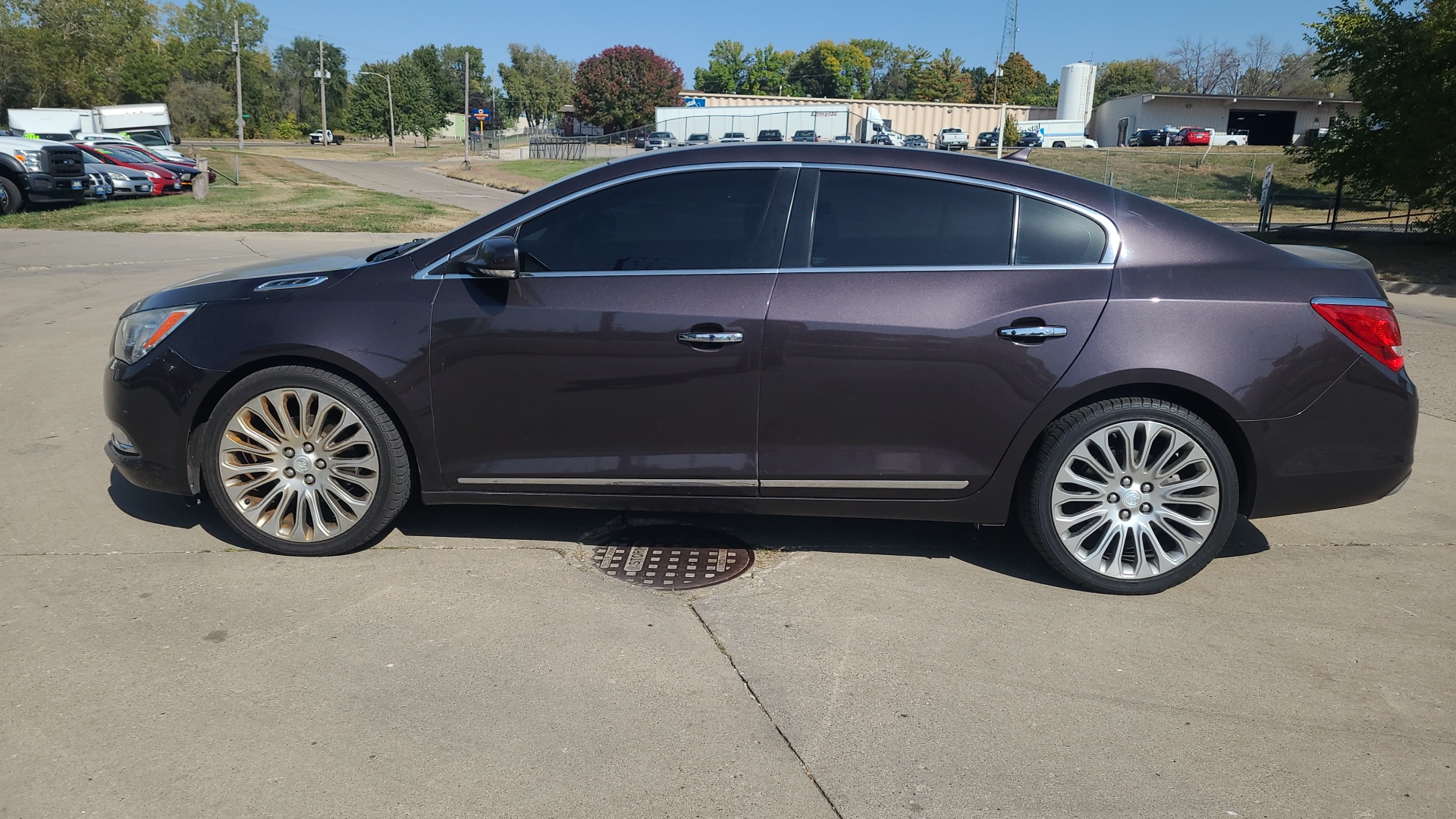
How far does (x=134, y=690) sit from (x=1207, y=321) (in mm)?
3872

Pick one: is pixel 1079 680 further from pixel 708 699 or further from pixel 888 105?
pixel 888 105

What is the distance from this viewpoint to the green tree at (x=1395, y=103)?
1455 centimetres

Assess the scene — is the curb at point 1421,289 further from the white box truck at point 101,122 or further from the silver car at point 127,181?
the white box truck at point 101,122

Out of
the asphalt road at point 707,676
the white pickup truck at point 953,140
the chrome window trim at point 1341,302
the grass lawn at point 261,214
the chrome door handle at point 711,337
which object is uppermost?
the white pickup truck at point 953,140

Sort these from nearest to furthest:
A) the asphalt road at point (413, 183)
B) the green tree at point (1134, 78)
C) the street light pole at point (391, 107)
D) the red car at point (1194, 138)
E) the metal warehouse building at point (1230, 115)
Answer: the asphalt road at point (413, 183) → the red car at point (1194, 138) → the street light pole at point (391, 107) → the metal warehouse building at point (1230, 115) → the green tree at point (1134, 78)

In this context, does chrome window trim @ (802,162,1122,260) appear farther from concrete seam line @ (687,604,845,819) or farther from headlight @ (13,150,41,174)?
headlight @ (13,150,41,174)

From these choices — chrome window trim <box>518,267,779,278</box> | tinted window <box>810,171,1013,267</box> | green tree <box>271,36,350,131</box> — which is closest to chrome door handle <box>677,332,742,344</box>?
chrome window trim <box>518,267,779,278</box>

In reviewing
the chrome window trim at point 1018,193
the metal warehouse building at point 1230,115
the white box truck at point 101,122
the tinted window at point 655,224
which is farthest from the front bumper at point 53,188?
the metal warehouse building at point 1230,115

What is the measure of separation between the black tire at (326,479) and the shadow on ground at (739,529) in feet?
0.87

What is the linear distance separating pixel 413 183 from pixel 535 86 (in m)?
86.6

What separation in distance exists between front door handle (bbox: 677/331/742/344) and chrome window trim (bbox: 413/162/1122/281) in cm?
26

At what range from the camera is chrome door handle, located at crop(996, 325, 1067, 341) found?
153 inches

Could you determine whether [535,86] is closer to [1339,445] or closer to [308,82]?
[308,82]

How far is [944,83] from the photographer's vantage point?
115 m
